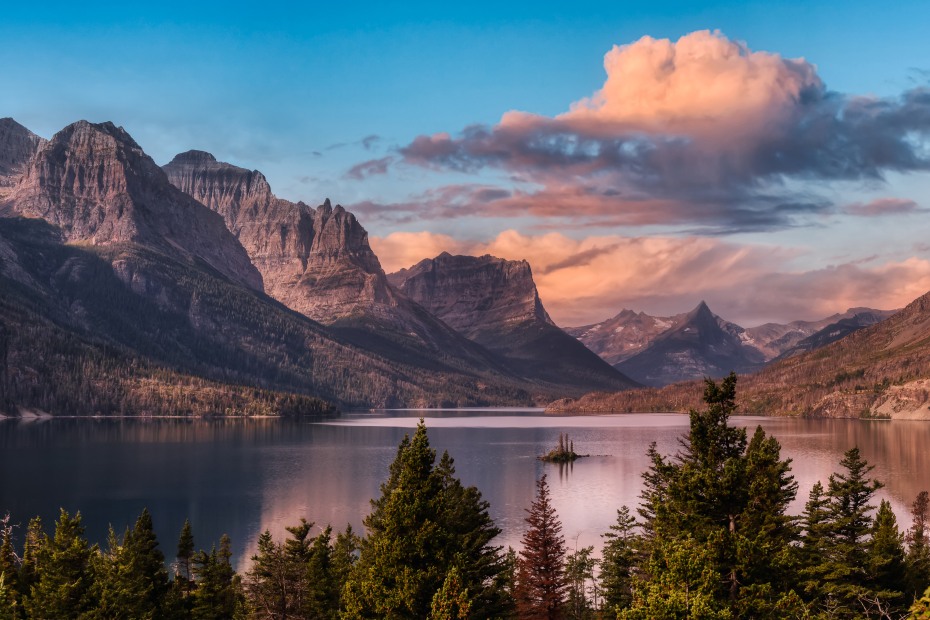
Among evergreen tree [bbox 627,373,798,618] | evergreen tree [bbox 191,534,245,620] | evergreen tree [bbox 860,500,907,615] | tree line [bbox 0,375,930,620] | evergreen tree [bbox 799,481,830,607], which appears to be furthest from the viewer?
evergreen tree [bbox 191,534,245,620]

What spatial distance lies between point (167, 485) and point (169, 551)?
2576 inches

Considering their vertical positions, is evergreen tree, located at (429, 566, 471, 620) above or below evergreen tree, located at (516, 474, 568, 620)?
above

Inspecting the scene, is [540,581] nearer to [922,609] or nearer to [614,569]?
[614,569]

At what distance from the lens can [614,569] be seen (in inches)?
2539

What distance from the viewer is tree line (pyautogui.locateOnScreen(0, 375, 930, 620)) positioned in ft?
107

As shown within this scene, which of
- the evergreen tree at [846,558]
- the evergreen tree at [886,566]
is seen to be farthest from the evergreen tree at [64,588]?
the evergreen tree at [886,566]

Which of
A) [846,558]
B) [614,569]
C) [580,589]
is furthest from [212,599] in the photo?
[846,558]

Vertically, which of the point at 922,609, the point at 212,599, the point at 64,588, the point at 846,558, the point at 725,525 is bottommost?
the point at 212,599

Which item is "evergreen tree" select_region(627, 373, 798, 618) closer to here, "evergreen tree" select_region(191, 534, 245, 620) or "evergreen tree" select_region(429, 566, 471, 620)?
"evergreen tree" select_region(429, 566, 471, 620)

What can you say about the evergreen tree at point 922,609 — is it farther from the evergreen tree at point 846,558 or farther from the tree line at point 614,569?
the evergreen tree at point 846,558

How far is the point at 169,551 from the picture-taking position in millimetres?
114375

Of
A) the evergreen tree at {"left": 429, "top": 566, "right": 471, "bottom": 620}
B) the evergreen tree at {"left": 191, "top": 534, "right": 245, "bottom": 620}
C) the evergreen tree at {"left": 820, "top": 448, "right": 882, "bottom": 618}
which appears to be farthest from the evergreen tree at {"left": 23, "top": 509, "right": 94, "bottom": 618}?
the evergreen tree at {"left": 820, "top": 448, "right": 882, "bottom": 618}

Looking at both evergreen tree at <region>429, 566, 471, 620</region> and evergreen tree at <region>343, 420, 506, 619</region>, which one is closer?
evergreen tree at <region>429, 566, 471, 620</region>

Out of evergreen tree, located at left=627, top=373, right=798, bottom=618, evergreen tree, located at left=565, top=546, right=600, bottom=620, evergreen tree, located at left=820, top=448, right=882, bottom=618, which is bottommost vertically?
evergreen tree, located at left=565, top=546, right=600, bottom=620
